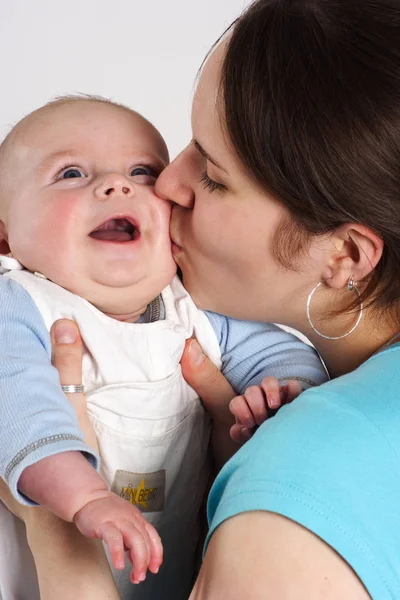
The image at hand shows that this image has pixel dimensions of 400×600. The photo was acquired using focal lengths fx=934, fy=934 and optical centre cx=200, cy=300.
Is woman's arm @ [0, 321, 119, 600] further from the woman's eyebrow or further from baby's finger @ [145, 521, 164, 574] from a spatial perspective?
the woman's eyebrow

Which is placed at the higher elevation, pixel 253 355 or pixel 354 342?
pixel 354 342

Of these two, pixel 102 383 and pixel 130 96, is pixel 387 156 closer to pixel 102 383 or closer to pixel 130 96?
pixel 102 383

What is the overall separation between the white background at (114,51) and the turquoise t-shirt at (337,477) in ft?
7.39

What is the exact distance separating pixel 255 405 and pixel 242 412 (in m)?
0.03

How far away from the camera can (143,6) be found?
347 cm

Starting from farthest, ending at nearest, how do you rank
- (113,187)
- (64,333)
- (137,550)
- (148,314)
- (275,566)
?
1. (148,314)
2. (113,187)
3. (64,333)
4. (137,550)
5. (275,566)

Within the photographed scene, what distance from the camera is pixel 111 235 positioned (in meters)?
1.71

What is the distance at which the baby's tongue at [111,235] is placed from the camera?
5.52ft

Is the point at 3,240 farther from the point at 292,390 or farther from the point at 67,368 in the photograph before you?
the point at 292,390

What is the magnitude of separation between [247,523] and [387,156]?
0.62m

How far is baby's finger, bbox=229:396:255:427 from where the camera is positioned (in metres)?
1.62

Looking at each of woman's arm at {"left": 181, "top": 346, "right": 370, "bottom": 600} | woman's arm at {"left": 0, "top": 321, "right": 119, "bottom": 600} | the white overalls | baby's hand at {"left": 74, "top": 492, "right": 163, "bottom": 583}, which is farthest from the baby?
woman's arm at {"left": 181, "top": 346, "right": 370, "bottom": 600}

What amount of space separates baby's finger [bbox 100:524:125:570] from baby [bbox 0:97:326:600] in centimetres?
28

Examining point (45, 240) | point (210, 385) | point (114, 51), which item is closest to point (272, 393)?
point (210, 385)
